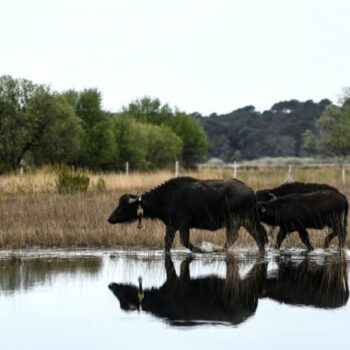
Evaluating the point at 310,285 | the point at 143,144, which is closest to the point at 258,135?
the point at 143,144

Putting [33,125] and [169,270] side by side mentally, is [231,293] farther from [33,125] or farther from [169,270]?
[33,125]

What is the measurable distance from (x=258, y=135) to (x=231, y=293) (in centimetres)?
16376

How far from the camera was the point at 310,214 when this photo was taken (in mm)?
20188

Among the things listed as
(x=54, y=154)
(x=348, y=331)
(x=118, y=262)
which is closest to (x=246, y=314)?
(x=348, y=331)

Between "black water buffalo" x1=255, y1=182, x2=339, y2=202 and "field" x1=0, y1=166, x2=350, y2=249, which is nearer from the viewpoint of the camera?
"field" x1=0, y1=166, x2=350, y2=249

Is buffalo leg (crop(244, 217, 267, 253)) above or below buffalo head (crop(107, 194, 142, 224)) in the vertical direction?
below

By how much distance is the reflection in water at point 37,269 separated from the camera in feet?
50.6

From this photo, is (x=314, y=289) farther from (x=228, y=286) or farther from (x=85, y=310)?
(x=85, y=310)

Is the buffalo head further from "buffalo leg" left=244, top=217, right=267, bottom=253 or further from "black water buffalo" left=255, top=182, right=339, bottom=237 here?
"black water buffalo" left=255, top=182, right=339, bottom=237

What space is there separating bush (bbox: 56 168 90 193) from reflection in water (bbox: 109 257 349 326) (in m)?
21.0

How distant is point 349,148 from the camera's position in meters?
84.1

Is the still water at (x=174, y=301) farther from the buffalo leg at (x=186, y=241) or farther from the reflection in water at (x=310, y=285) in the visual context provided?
the buffalo leg at (x=186, y=241)

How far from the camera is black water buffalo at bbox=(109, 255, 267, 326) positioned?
12.4 metres

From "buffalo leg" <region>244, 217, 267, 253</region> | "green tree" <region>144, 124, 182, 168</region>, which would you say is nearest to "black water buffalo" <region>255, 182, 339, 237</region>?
"buffalo leg" <region>244, 217, 267, 253</region>
